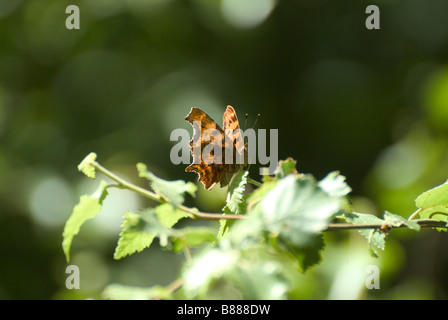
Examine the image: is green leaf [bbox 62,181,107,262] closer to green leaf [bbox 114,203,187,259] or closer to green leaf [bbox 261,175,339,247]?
green leaf [bbox 114,203,187,259]

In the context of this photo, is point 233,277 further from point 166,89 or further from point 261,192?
point 166,89

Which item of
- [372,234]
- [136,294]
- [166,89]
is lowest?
[136,294]

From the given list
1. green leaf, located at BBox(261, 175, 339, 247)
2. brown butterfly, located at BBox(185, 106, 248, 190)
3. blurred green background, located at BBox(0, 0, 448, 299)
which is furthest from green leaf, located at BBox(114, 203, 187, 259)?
blurred green background, located at BBox(0, 0, 448, 299)

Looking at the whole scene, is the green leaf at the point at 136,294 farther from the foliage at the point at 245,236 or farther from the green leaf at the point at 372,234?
the green leaf at the point at 372,234

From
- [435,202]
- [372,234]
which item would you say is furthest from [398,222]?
[435,202]

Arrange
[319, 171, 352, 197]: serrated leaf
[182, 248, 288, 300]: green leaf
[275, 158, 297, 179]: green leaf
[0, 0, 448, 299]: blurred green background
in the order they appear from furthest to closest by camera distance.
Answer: [0, 0, 448, 299]: blurred green background → [275, 158, 297, 179]: green leaf → [319, 171, 352, 197]: serrated leaf → [182, 248, 288, 300]: green leaf

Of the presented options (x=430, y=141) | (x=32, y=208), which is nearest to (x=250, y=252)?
(x=430, y=141)

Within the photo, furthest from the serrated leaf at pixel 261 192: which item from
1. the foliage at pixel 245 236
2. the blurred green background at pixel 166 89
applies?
the blurred green background at pixel 166 89
